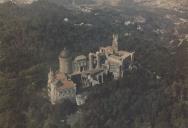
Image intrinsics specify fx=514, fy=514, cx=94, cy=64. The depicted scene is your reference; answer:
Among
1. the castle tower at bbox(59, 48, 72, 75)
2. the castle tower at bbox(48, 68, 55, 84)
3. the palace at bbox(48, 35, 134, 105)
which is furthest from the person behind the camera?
the castle tower at bbox(59, 48, 72, 75)

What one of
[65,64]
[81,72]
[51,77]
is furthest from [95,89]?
[51,77]

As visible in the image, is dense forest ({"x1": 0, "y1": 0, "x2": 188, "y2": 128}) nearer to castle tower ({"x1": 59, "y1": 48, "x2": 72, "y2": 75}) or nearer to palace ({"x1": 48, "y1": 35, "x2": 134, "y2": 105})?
palace ({"x1": 48, "y1": 35, "x2": 134, "y2": 105})

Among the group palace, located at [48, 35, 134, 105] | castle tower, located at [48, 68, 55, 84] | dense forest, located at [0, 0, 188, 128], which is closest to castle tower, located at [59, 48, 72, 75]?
palace, located at [48, 35, 134, 105]

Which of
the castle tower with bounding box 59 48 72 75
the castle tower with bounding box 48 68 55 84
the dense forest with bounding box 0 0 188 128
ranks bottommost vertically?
the dense forest with bounding box 0 0 188 128

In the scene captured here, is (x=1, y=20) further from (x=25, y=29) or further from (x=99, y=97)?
(x=99, y=97)

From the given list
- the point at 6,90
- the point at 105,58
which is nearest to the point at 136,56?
the point at 105,58

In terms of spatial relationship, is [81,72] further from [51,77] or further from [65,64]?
[51,77]
